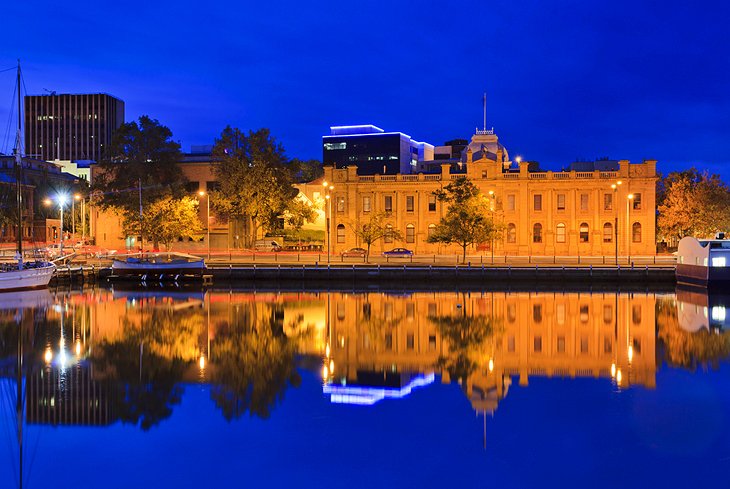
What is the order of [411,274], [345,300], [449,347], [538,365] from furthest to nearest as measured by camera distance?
1. [411,274]
2. [345,300]
3. [449,347]
4. [538,365]

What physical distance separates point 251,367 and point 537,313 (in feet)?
72.6

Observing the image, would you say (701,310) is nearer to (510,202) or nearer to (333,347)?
(333,347)

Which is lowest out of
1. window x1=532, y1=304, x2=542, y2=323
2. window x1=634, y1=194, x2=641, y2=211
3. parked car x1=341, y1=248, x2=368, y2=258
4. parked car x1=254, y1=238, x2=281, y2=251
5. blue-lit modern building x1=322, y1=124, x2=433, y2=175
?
window x1=532, y1=304, x2=542, y2=323

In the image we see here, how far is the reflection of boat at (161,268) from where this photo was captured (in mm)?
65438

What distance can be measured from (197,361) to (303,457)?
489 inches

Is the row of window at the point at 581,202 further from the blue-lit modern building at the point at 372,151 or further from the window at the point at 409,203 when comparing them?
the blue-lit modern building at the point at 372,151

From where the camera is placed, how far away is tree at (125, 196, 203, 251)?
254ft

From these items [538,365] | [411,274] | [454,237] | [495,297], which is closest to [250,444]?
[538,365]

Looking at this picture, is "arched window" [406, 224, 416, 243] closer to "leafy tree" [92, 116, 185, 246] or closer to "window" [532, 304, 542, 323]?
"leafy tree" [92, 116, 185, 246]

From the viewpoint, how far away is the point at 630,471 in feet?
53.8

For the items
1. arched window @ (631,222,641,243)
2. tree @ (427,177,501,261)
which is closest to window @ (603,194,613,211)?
arched window @ (631,222,641,243)

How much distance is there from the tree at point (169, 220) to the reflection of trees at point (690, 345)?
51994 millimetres

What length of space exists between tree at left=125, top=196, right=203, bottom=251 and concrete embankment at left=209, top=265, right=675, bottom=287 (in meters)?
12.2

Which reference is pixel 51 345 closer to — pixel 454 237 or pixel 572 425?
pixel 572 425
